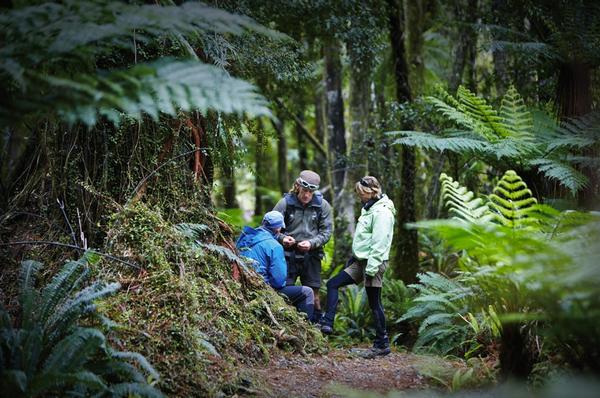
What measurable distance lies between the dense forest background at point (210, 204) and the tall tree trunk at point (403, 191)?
0.03 meters

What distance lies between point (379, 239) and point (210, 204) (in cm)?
188

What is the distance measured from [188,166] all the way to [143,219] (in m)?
0.96

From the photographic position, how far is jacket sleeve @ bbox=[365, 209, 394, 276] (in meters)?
5.79

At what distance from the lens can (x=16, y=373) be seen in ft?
9.71

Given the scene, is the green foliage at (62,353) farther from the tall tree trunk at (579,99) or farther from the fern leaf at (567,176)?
the tall tree trunk at (579,99)

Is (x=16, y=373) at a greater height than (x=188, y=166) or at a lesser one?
lesser

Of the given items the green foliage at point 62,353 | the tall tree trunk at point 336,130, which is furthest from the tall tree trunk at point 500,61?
the green foliage at point 62,353

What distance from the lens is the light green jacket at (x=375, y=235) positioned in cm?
582

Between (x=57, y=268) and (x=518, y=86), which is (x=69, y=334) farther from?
(x=518, y=86)

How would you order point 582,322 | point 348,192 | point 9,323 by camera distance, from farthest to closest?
point 348,192 < point 9,323 < point 582,322

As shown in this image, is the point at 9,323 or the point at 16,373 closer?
the point at 16,373

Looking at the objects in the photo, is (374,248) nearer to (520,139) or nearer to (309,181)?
(309,181)

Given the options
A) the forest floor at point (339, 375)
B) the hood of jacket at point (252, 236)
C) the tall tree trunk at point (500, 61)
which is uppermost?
the tall tree trunk at point (500, 61)

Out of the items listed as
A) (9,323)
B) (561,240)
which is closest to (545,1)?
(561,240)
